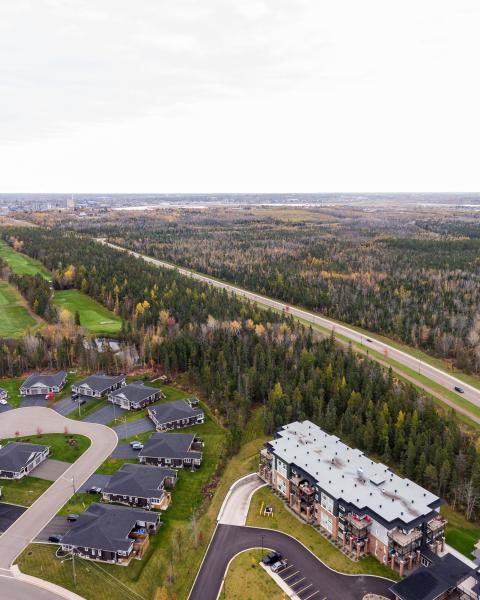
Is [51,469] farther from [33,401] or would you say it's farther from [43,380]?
[43,380]

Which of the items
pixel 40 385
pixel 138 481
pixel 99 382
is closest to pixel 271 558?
pixel 138 481

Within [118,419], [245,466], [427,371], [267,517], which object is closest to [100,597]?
[267,517]

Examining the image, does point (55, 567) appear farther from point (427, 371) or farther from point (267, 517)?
point (427, 371)

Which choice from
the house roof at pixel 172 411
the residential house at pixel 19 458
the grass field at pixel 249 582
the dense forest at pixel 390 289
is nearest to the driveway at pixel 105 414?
the house roof at pixel 172 411

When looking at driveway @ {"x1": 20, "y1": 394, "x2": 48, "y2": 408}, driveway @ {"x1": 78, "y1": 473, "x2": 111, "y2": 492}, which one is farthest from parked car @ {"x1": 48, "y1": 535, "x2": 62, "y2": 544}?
driveway @ {"x1": 20, "y1": 394, "x2": 48, "y2": 408}

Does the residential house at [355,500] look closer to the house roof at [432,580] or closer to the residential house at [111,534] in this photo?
the house roof at [432,580]
